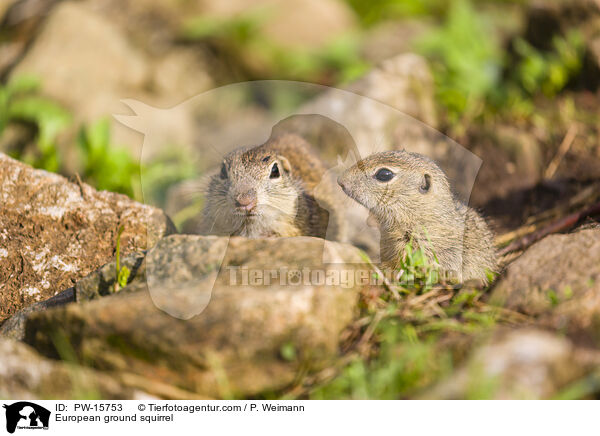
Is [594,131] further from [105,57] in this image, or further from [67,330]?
[105,57]

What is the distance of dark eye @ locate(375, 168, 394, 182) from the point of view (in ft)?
16.6

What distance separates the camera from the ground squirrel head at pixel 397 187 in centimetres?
506

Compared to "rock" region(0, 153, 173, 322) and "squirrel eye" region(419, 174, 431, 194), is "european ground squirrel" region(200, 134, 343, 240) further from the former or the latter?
"squirrel eye" region(419, 174, 431, 194)

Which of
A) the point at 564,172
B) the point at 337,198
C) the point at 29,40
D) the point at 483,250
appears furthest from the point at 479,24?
the point at 29,40

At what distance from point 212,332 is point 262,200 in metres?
2.05

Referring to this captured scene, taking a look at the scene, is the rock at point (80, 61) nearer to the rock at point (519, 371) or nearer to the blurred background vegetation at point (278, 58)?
the blurred background vegetation at point (278, 58)

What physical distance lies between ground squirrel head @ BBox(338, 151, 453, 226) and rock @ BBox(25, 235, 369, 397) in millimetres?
1408

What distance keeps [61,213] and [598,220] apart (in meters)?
5.04

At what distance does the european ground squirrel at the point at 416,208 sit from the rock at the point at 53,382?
2.65m

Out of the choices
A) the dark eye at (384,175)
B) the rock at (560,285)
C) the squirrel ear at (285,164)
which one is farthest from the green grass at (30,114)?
the rock at (560,285)

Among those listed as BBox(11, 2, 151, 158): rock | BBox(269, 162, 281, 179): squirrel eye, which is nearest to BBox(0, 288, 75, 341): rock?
BBox(269, 162, 281, 179): squirrel eye

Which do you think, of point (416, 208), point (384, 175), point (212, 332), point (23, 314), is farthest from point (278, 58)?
point (212, 332)
